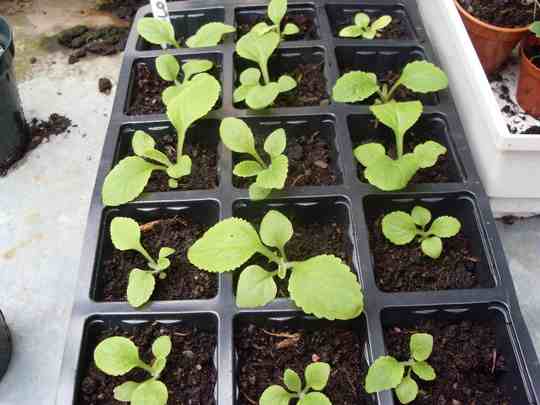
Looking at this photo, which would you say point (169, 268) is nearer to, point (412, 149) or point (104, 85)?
point (412, 149)

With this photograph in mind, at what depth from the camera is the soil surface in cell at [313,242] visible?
97 cm

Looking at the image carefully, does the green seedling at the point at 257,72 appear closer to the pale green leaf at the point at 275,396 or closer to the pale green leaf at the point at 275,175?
the pale green leaf at the point at 275,175

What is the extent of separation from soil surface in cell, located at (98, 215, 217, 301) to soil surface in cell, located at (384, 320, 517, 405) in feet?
1.05

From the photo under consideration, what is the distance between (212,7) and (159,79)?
0.23 m

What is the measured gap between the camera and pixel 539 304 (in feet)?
3.67

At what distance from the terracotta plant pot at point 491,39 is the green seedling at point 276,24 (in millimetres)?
375

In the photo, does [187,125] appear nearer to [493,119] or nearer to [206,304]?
[206,304]

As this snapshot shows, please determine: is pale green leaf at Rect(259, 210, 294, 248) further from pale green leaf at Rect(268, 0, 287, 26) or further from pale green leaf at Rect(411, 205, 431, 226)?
pale green leaf at Rect(268, 0, 287, 26)

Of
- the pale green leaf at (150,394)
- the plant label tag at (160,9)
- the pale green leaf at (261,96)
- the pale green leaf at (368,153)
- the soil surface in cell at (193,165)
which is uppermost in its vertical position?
the plant label tag at (160,9)

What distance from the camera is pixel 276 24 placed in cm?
125

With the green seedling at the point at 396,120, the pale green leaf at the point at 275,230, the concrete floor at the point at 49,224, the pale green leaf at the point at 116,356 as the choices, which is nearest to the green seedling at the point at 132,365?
the pale green leaf at the point at 116,356

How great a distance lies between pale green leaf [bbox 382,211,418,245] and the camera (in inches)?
38.1

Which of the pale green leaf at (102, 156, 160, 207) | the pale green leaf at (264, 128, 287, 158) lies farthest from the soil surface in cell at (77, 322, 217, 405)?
the pale green leaf at (264, 128, 287, 158)

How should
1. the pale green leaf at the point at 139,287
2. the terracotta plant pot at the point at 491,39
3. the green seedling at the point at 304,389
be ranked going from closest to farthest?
the green seedling at the point at 304,389
the pale green leaf at the point at 139,287
the terracotta plant pot at the point at 491,39
